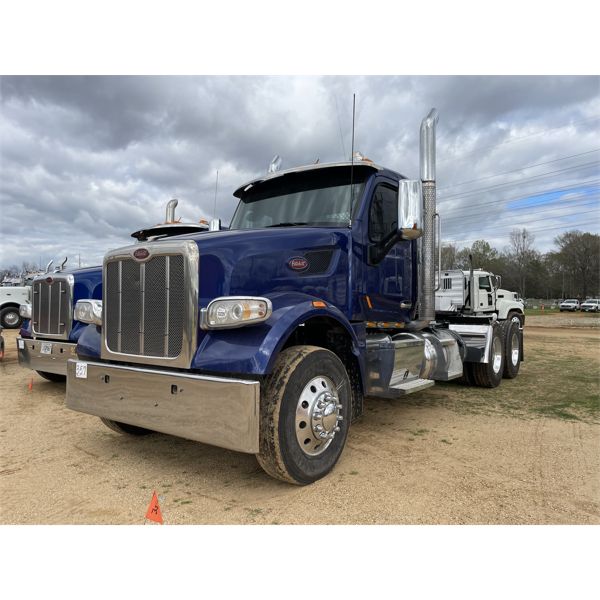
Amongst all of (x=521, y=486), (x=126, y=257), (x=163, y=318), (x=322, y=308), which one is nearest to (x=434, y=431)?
(x=521, y=486)

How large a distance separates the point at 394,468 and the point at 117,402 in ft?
7.51

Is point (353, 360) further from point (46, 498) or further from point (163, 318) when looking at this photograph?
point (46, 498)

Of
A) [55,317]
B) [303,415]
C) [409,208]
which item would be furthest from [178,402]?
[55,317]

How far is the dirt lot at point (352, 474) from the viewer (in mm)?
3018

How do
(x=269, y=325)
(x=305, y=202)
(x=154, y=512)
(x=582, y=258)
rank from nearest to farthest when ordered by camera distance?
(x=154, y=512) → (x=269, y=325) → (x=305, y=202) → (x=582, y=258)

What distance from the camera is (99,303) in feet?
13.5

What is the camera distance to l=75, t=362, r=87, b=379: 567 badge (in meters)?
3.75

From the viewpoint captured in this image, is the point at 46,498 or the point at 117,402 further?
the point at 117,402

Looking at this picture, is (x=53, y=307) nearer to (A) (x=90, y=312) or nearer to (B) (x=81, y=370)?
(A) (x=90, y=312)

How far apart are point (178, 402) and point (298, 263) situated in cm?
155

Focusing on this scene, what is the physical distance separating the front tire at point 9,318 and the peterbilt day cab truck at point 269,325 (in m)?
16.8

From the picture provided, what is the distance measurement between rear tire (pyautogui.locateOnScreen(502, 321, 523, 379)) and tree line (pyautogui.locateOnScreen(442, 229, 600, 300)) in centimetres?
5866

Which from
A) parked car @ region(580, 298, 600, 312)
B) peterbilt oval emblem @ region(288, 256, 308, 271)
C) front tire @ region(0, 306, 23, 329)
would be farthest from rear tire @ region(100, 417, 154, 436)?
parked car @ region(580, 298, 600, 312)

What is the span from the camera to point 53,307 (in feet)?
22.9
